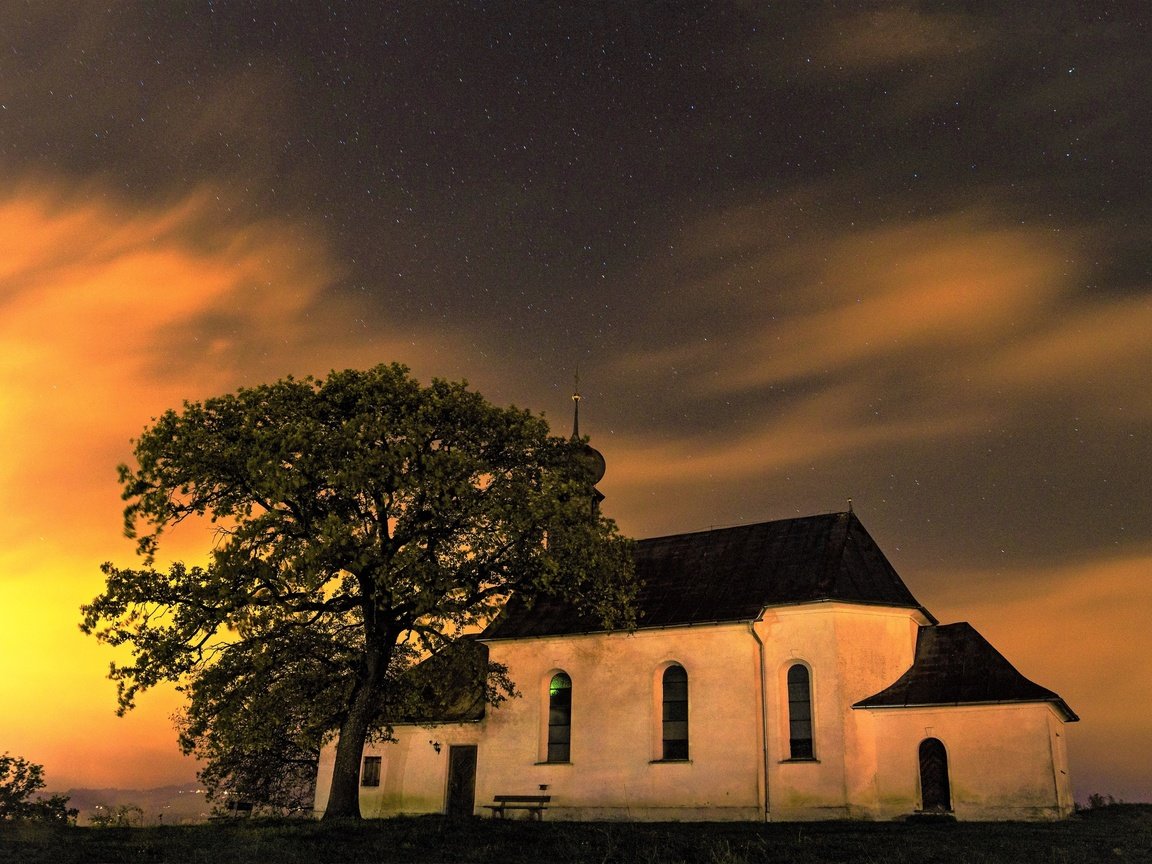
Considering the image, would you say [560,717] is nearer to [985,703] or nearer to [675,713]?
[675,713]

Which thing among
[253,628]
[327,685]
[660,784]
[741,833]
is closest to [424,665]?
[327,685]

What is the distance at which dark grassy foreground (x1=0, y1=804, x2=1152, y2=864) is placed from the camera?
16.9 meters

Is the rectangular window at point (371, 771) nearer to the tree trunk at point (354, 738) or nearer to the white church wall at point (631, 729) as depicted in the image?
the white church wall at point (631, 729)

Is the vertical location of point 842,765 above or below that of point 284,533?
below

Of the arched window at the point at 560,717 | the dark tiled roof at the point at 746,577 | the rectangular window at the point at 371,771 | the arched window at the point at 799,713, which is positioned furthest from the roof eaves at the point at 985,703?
the rectangular window at the point at 371,771

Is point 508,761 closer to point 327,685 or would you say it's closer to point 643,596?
point 643,596

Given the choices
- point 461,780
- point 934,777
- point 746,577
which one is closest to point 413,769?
point 461,780

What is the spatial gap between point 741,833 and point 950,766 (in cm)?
992


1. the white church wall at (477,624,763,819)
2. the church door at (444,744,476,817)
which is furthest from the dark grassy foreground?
the church door at (444,744,476,817)

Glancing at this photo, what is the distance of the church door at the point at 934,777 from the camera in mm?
30000

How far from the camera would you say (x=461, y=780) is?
3825cm

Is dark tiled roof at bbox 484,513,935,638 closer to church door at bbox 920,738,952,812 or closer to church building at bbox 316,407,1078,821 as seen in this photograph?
church building at bbox 316,407,1078,821

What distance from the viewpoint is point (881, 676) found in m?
32.4

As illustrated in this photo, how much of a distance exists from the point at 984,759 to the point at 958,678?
263 centimetres
